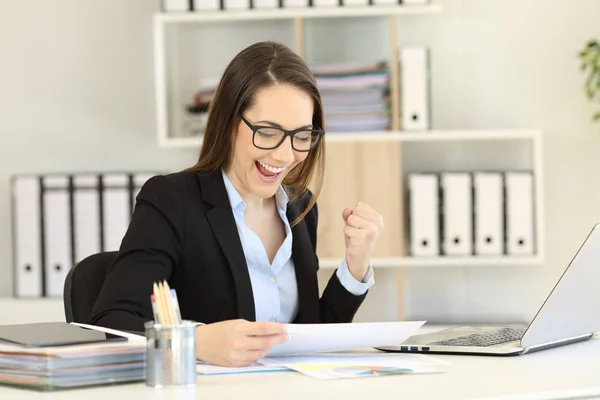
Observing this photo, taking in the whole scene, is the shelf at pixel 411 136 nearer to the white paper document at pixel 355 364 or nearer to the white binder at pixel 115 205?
the white binder at pixel 115 205

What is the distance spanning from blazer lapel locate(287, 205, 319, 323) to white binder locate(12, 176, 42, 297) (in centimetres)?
151

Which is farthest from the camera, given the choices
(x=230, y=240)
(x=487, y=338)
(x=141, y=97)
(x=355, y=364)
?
(x=141, y=97)

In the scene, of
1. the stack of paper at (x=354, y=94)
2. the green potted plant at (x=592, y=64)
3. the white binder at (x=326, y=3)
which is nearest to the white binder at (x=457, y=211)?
the stack of paper at (x=354, y=94)

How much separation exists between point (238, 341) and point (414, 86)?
1.97m

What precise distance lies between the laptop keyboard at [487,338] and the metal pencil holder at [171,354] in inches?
20.2

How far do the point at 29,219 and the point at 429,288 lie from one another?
1.43 m

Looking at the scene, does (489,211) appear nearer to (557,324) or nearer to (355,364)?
(557,324)

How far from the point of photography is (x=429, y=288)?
3350mm

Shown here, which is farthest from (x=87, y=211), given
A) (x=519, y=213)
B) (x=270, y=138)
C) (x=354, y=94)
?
(x=270, y=138)

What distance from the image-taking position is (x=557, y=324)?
146cm

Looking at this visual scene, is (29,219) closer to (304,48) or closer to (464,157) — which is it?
(304,48)

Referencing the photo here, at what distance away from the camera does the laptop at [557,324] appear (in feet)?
4.56

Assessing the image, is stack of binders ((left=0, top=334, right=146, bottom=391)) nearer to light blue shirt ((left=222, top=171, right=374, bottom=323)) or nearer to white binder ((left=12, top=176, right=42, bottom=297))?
light blue shirt ((left=222, top=171, right=374, bottom=323))

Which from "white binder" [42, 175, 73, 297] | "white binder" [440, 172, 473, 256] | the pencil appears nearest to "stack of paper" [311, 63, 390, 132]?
"white binder" [440, 172, 473, 256]
